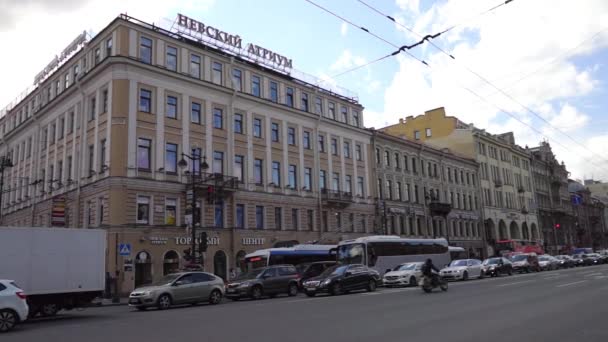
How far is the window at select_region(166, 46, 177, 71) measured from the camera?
36938mm

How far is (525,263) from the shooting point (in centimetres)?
Answer: 4234

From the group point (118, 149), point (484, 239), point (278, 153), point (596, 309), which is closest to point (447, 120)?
point (484, 239)

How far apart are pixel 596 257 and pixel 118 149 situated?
55852mm

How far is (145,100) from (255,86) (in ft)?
34.1

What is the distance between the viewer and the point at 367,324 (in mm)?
11594

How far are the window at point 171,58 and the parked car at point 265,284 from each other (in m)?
18.3

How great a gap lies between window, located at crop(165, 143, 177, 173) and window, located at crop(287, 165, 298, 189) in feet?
36.6

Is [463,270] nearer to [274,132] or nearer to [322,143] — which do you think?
[274,132]

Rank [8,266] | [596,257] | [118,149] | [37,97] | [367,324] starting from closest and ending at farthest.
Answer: [367,324], [8,266], [118,149], [37,97], [596,257]

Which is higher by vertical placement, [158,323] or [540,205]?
[540,205]

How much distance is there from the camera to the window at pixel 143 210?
33.2 m

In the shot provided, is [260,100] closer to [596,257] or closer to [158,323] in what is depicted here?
[158,323]

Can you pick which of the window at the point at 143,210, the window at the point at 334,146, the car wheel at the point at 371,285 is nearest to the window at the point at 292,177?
the window at the point at 334,146

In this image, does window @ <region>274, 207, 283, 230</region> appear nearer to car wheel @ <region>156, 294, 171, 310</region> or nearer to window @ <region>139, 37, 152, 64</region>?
window @ <region>139, 37, 152, 64</region>
